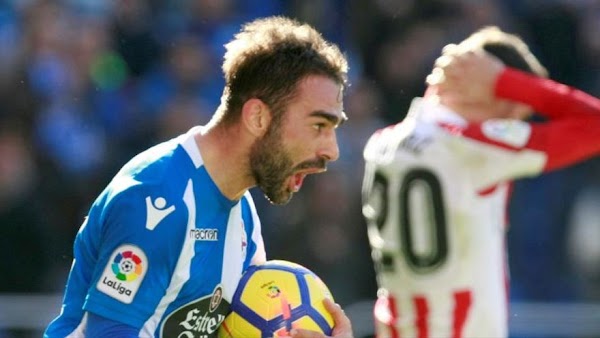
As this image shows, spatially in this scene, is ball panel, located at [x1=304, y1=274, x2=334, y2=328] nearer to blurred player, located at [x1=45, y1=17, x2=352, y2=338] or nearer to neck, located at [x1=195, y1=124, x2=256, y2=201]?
blurred player, located at [x1=45, y1=17, x2=352, y2=338]

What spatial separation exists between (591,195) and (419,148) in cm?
443

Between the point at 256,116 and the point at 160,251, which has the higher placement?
the point at 256,116

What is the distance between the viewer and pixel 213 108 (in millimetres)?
10117

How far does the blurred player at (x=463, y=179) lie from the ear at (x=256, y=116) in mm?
1165

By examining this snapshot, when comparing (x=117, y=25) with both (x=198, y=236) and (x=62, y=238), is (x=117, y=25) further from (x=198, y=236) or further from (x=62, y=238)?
(x=198, y=236)

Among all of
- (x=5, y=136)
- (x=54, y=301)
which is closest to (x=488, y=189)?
(x=54, y=301)

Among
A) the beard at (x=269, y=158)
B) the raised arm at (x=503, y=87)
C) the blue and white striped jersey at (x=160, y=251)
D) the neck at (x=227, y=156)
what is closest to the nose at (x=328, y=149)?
the beard at (x=269, y=158)

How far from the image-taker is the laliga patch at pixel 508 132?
562 cm

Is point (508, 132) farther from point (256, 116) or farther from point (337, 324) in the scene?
point (256, 116)

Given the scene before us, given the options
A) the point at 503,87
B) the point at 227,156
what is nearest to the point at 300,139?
the point at 227,156

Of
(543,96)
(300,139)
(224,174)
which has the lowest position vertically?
(224,174)

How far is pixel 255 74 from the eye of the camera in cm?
480

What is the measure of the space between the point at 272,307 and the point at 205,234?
446 millimetres

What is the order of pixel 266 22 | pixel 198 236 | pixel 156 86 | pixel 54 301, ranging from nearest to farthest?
pixel 198 236 < pixel 266 22 < pixel 54 301 < pixel 156 86
